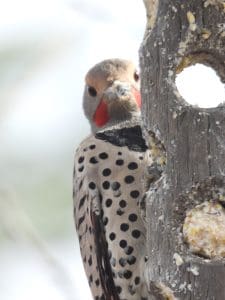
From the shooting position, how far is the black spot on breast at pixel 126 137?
3.77m

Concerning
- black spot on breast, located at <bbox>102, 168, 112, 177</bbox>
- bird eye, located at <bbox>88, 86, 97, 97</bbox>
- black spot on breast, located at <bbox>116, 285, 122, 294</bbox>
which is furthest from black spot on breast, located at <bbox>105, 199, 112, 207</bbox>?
bird eye, located at <bbox>88, 86, 97, 97</bbox>

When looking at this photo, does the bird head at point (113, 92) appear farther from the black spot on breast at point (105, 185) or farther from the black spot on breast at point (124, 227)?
the black spot on breast at point (124, 227)

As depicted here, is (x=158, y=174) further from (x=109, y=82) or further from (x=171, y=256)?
(x=109, y=82)

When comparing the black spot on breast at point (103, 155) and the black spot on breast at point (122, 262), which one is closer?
the black spot on breast at point (122, 262)

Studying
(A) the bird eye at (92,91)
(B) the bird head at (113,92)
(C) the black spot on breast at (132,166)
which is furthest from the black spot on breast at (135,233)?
(A) the bird eye at (92,91)

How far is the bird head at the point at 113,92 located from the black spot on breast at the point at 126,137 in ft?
0.47

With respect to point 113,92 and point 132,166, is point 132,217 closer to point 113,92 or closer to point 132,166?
point 132,166

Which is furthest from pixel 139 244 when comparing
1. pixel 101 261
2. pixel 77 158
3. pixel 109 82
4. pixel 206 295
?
pixel 206 295

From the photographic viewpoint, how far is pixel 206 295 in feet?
8.61

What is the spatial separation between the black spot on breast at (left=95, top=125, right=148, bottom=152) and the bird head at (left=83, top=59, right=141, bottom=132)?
0.47 ft

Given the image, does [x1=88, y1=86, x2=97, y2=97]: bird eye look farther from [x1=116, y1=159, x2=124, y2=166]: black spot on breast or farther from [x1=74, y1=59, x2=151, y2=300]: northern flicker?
[x1=116, y1=159, x2=124, y2=166]: black spot on breast

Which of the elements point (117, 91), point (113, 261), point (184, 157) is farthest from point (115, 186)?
point (184, 157)

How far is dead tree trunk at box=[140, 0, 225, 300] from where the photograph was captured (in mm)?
2662

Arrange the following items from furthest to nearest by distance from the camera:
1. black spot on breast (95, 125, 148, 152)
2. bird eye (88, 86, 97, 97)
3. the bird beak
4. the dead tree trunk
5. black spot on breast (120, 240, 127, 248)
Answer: bird eye (88, 86, 97, 97), the bird beak, black spot on breast (95, 125, 148, 152), black spot on breast (120, 240, 127, 248), the dead tree trunk
